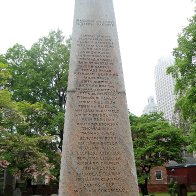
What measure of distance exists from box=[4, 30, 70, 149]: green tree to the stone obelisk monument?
21116 mm

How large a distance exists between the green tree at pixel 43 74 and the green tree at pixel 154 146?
22.7ft

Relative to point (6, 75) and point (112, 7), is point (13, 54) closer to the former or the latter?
point (6, 75)

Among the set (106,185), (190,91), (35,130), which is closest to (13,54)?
(35,130)

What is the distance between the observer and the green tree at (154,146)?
1097 inches

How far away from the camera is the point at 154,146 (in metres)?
27.8

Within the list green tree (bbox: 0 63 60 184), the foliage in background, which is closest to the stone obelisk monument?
green tree (bbox: 0 63 60 184)

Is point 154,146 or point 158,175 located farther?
point 158,175

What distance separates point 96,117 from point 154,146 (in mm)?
22523

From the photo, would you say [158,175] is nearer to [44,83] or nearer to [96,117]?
[44,83]

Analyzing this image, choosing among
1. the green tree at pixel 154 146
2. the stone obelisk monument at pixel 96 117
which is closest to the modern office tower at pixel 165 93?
the green tree at pixel 154 146

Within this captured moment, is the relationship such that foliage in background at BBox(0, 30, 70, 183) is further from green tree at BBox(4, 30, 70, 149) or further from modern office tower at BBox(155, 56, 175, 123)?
modern office tower at BBox(155, 56, 175, 123)

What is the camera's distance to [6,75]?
1622cm

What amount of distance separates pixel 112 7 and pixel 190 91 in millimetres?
11400

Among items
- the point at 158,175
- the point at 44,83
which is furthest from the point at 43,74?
the point at 158,175
